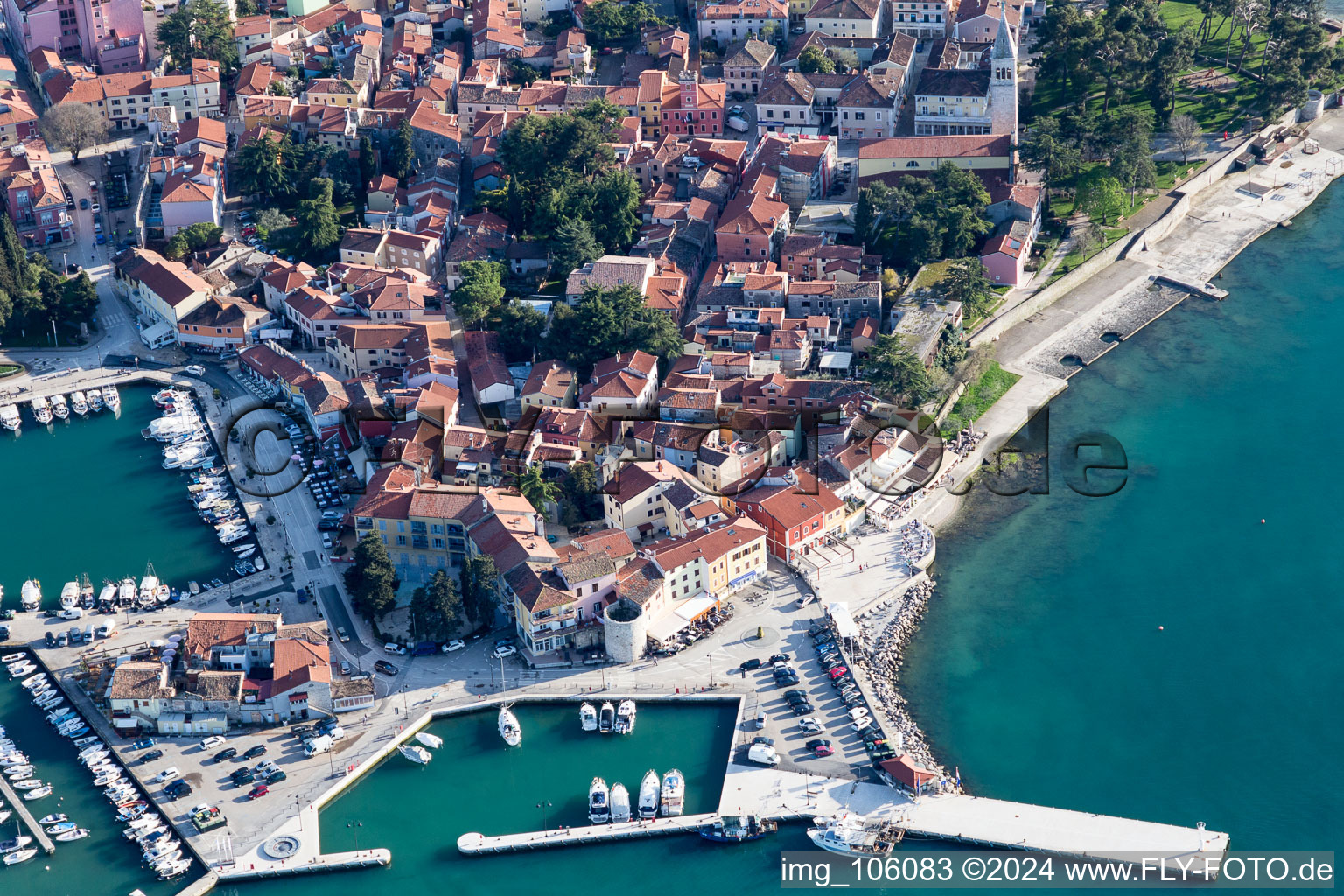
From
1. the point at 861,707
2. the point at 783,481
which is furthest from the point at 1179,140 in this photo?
the point at 861,707

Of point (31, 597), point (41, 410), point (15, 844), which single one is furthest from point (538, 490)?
point (41, 410)

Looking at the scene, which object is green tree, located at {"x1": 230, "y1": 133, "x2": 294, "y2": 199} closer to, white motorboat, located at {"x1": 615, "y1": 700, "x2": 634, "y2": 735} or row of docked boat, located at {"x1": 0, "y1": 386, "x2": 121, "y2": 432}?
row of docked boat, located at {"x1": 0, "y1": 386, "x2": 121, "y2": 432}

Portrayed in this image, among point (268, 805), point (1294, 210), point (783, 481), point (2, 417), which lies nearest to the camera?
point (268, 805)

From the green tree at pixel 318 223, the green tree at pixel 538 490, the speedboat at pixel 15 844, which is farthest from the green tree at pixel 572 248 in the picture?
the speedboat at pixel 15 844

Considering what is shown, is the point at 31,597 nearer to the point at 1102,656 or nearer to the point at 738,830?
the point at 738,830

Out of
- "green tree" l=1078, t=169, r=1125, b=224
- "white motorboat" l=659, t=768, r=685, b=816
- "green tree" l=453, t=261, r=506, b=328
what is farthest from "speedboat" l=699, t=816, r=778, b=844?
"green tree" l=1078, t=169, r=1125, b=224

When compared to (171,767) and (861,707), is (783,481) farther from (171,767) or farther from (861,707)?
(171,767)

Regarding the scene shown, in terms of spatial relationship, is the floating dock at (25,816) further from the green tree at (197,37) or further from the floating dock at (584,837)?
the green tree at (197,37)
